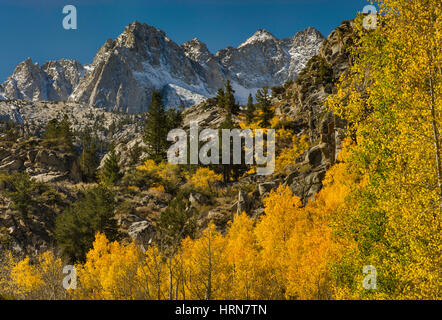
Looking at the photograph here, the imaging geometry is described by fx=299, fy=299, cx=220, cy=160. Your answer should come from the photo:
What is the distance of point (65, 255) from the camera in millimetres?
37156

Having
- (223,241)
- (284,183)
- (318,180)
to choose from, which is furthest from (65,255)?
(318,180)

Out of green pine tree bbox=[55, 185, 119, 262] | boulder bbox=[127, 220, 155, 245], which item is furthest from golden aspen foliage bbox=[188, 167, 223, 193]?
green pine tree bbox=[55, 185, 119, 262]

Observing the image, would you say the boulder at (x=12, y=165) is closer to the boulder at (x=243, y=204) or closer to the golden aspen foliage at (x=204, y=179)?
the golden aspen foliage at (x=204, y=179)

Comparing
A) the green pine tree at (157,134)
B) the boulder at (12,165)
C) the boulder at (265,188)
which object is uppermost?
the green pine tree at (157,134)

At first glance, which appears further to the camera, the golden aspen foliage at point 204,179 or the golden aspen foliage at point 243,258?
the golden aspen foliage at point 204,179

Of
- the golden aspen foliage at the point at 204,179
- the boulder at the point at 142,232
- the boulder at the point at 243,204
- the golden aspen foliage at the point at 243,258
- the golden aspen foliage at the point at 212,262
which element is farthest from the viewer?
the golden aspen foliage at the point at 204,179

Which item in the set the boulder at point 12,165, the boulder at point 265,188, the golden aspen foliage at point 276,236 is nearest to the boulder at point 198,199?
the boulder at point 265,188

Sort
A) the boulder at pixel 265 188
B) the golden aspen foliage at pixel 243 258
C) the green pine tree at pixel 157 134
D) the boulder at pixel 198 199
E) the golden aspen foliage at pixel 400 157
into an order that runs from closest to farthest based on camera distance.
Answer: the golden aspen foliage at pixel 400 157
the golden aspen foliage at pixel 243 258
the boulder at pixel 265 188
the boulder at pixel 198 199
the green pine tree at pixel 157 134

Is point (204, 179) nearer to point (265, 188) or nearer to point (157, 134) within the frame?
point (265, 188)

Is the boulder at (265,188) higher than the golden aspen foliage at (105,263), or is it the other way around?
the boulder at (265,188)

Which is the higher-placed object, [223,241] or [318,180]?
[318,180]

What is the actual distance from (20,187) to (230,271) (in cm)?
3485

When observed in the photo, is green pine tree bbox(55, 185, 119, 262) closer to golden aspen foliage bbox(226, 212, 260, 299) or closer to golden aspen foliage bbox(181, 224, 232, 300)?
golden aspen foliage bbox(181, 224, 232, 300)
